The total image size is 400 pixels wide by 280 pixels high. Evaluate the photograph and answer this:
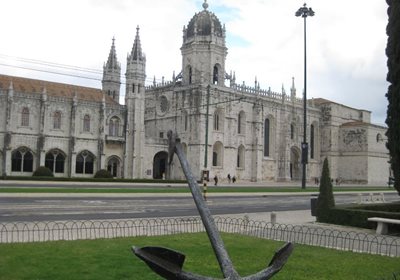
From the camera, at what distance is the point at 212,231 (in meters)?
5.06

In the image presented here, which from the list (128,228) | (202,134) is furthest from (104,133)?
(128,228)

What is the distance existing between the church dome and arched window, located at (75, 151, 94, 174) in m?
22.4

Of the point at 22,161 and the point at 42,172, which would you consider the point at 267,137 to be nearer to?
the point at 42,172

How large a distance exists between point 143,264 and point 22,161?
44690mm

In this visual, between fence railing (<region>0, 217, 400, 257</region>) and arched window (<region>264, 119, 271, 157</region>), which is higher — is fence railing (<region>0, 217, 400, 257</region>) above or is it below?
below

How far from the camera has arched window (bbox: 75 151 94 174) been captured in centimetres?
5469

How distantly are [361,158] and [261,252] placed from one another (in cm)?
7100

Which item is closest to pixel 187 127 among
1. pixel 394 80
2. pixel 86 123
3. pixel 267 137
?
pixel 86 123

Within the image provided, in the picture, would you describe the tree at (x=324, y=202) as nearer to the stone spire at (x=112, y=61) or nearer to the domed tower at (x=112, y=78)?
the domed tower at (x=112, y=78)

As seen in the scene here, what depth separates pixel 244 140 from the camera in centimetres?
6706

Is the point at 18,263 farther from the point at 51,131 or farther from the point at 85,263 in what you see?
the point at 51,131

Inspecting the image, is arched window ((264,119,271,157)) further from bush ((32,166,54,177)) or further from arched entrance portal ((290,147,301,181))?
bush ((32,166,54,177))

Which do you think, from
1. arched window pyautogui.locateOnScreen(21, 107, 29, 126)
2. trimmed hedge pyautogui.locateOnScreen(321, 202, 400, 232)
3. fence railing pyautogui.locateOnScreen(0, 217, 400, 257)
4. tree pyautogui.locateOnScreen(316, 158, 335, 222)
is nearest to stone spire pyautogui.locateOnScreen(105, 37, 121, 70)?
arched window pyautogui.locateOnScreen(21, 107, 29, 126)

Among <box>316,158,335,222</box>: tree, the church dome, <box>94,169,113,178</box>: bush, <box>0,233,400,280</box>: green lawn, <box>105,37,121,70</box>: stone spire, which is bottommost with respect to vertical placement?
<box>0,233,400,280</box>: green lawn
